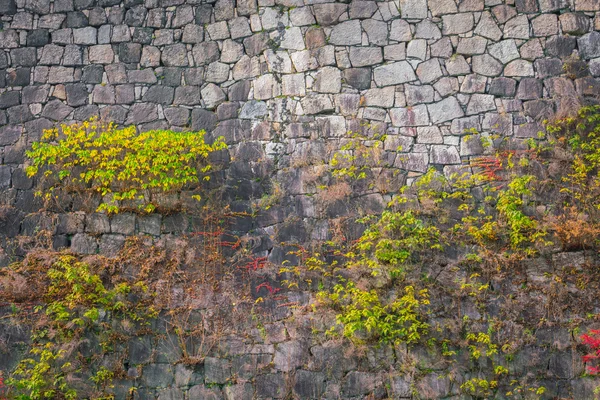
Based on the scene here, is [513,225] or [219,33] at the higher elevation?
[219,33]

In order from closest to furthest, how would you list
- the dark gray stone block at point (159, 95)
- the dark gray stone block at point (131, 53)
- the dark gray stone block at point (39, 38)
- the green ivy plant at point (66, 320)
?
the green ivy plant at point (66, 320) → the dark gray stone block at point (159, 95) → the dark gray stone block at point (131, 53) → the dark gray stone block at point (39, 38)

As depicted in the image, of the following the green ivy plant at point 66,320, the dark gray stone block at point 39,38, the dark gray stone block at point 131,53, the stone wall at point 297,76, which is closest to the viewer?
the green ivy plant at point 66,320

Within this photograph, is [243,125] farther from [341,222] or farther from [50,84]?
[50,84]

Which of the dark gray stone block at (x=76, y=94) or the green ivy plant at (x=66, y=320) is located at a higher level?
the dark gray stone block at (x=76, y=94)

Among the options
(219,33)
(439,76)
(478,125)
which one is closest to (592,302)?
(478,125)

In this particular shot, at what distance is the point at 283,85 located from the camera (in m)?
9.68

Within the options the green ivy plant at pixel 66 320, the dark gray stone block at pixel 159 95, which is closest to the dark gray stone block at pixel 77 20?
the dark gray stone block at pixel 159 95

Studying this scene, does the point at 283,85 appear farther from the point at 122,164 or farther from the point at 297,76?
the point at 122,164

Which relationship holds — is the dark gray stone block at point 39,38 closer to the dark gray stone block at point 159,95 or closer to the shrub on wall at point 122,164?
the shrub on wall at point 122,164

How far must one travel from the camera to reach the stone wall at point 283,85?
918 cm

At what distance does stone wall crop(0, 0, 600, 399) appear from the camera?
9.18 meters

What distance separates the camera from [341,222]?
8945 mm

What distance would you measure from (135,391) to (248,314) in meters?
1.47

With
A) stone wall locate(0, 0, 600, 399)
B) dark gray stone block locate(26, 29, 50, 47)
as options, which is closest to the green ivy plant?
stone wall locate(0, 0, 600, 399)
